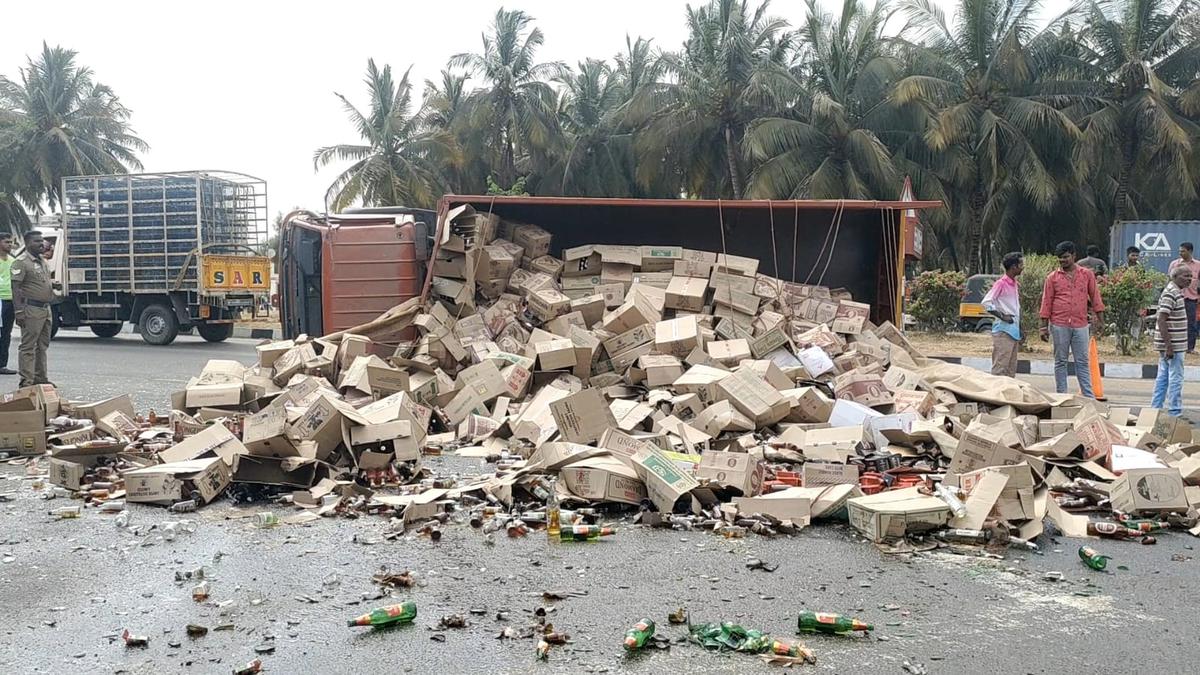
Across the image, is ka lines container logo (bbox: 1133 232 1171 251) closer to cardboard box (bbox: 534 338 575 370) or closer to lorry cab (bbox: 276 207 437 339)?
cardboard box (bbox: 534 338 575 370)

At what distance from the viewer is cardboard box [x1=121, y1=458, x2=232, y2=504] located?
5.07 metres

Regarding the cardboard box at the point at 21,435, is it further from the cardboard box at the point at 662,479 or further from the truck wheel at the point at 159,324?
the truck wheel at the point at 159,324

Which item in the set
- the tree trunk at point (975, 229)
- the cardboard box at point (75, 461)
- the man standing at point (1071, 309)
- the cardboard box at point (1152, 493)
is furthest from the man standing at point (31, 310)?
the tree trunk at point (975, 229)

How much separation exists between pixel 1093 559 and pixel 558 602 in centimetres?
230

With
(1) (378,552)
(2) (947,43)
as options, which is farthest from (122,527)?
(2) (947,43)

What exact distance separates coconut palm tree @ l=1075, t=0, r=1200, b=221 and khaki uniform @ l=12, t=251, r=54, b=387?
24112 mm

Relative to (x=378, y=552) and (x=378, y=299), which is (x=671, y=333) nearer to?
(x=378, y=299)

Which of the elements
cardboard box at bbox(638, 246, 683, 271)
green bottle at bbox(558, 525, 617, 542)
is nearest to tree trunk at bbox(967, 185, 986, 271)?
cardboard box at bbox(638, 246, 683, 271)

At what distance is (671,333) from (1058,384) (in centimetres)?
363

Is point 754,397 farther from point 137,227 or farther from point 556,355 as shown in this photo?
point 137,227

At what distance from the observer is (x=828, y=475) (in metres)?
Result: 5.14

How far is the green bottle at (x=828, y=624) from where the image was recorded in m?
3.31

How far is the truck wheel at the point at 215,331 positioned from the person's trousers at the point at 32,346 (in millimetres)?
7683

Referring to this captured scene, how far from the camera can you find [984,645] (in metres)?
3.23
